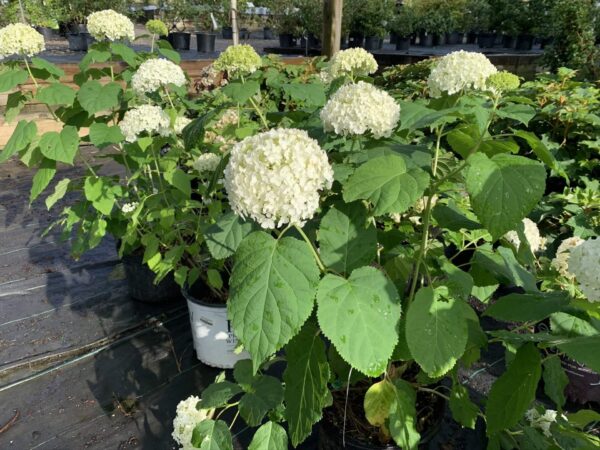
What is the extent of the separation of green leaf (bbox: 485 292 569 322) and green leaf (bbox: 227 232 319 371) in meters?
0.40

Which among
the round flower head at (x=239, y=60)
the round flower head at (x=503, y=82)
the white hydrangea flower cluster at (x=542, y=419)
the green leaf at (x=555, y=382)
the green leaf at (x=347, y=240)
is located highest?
the round flower head at (x=239, y=60)

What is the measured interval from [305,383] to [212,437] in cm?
28

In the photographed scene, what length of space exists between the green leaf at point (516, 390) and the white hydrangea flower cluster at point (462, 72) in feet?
2.35

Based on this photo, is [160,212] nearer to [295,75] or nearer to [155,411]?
[155,411]

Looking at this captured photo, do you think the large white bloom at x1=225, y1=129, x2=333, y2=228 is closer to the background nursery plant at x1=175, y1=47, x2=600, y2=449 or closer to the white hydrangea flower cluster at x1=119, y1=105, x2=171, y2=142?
the background nursery plant at x1=175, y1=47, x2=600, y2=449

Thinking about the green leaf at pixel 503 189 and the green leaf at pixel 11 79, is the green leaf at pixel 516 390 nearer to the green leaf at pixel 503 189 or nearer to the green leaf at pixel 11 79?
the green leaf at pixel 503 189

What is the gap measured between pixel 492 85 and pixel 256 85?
2.22 feet

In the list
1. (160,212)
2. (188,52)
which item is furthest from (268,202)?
(188,52)

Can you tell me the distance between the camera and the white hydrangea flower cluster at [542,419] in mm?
1313

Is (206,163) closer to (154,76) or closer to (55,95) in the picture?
(154,76)

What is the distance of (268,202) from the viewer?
0.91 m

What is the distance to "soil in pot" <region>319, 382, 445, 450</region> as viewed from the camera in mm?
1317

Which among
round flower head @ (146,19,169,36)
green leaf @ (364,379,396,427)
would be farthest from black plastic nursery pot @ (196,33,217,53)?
green leaf @ (364,379,396,427)

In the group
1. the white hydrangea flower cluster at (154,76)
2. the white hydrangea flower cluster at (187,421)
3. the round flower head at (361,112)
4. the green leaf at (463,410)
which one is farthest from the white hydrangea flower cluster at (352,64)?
the white hydrangea flower cluster at (187,421)
